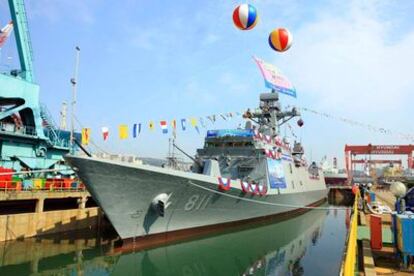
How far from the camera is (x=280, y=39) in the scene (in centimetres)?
1262

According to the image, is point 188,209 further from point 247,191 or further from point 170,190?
point 247,191

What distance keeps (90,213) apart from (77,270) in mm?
7080

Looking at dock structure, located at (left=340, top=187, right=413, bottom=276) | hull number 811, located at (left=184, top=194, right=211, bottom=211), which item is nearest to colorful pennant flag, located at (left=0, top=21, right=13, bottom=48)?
hull number 811, located at (left=184, top=194, right=211, bottom=211)

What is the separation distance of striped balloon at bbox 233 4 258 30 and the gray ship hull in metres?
5.40

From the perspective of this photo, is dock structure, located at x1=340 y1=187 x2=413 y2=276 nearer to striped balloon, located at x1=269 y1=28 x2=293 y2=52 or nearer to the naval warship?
the naval warship

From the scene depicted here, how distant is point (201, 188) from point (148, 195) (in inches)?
83.2

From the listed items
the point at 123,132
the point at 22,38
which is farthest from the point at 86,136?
the point at 22,38

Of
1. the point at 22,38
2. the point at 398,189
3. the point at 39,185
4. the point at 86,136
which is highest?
the point at 22,38

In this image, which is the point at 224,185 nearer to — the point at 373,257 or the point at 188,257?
the point at 188,257

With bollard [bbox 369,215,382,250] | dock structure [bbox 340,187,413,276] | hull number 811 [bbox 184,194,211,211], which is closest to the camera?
dock structure [bbox 340,187,413,276]

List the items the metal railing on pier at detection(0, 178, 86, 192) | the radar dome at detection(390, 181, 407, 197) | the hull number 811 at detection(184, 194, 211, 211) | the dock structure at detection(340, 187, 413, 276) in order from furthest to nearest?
the metal railing on pier at detection(0, 178, 86, 192) → the hull number 811 at detection(184, 194, 211, 211) → the radar dome at detection(390, 181, 407, 197) → the dock structure at detection(340, 187, 413, 276)

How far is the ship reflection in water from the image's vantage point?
10773 millimetres

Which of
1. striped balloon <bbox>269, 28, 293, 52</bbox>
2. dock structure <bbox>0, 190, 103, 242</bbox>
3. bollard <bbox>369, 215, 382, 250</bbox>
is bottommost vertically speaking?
dock structure <bbox>0, 190, 103, 242</bbox>

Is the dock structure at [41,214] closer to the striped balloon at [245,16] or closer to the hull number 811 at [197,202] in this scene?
the hull number 811 at [197,202]
